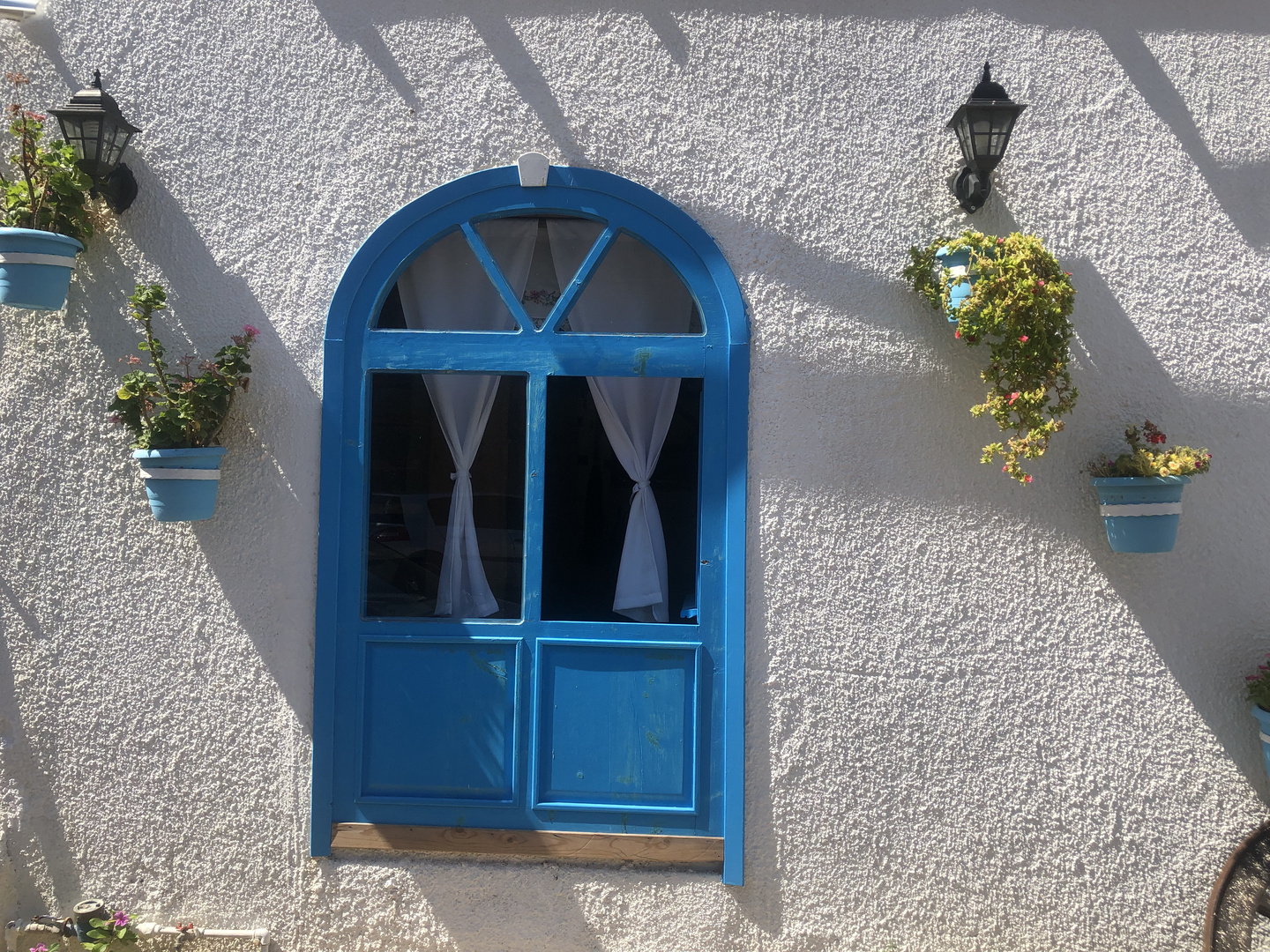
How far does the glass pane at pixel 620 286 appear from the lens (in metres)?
3.39

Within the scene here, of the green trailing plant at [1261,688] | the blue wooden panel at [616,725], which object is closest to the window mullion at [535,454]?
the blue wooden panel at [616,725]

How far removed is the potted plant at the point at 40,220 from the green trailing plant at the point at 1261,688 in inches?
176

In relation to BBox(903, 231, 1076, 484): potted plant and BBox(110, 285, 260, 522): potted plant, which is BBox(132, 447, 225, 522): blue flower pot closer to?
BBox(110, 285, 260, 522): potted plant

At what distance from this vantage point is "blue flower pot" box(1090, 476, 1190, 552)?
2.96 meters

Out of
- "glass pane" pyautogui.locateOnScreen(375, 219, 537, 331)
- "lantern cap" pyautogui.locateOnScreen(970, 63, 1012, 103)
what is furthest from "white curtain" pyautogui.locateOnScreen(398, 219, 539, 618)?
"lantern cap" pyautogui.locateOnScreen(970, 63, 1012, 103)

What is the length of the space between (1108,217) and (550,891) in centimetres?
326

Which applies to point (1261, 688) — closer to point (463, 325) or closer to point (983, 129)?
point (983, 129)

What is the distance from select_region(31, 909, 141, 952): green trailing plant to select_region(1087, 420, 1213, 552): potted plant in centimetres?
380

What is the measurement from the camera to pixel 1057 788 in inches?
123

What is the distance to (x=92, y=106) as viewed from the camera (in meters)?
3.13

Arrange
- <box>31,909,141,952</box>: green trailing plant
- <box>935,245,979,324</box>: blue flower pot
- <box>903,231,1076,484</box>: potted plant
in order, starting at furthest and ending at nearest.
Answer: <box>31,909,141,952</box>: green trailing plant → <box>935,245,979,324</box>: blue flower pot → <box>903,231,1076,484</box>: potted plant

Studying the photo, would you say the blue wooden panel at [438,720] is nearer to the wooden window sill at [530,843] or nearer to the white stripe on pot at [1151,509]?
the wooden window sill at [530,843]

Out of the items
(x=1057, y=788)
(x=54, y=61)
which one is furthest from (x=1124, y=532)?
(x=54, y=61)

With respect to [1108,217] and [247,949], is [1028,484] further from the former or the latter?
[247,949]
